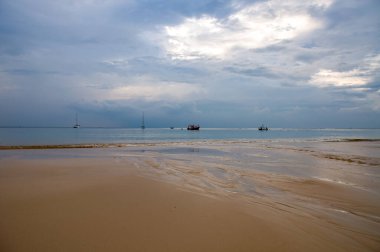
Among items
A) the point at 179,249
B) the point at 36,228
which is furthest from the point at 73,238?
the point at 179,249

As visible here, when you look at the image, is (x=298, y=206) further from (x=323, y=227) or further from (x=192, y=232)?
(x=192, y=232)

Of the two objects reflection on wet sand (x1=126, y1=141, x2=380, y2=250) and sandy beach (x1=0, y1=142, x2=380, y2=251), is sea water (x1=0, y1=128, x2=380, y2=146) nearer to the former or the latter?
sandy beach (x1=0, y1=142, x2=380, y2=251)

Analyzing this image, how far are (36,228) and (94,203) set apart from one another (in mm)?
1857

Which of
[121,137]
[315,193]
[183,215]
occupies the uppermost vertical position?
[121,137]

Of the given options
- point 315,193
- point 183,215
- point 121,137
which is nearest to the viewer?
point 183,215

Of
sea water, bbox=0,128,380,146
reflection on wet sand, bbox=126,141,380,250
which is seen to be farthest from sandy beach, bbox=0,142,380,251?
sea water, bbox=0,128,380,146

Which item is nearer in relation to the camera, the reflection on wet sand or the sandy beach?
the sandy beach

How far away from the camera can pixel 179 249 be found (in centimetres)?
436

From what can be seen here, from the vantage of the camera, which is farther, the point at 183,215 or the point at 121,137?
the point at 121,137

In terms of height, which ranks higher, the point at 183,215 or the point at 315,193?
the point at 183,215

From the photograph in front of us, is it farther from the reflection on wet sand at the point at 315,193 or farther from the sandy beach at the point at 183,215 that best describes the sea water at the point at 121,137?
the reflection on wet sand at the point at 315,193

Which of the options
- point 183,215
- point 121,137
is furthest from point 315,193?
point 121,137

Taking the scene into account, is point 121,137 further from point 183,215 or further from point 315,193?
point 183,215

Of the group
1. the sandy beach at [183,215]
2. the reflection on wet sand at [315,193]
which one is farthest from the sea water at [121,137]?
the reflection on wet sand at [315,193]
